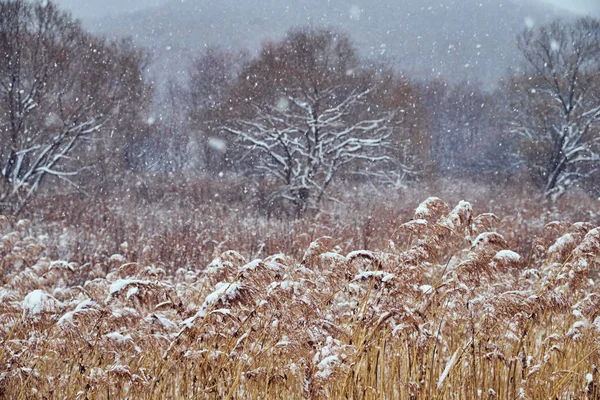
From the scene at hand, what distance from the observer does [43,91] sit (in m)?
13.7

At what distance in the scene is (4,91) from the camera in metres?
13.4

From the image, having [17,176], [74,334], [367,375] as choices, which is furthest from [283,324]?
[17,176]

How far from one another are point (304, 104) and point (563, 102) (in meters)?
11.0

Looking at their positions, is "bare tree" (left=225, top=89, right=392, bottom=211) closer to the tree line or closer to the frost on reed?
the tree line

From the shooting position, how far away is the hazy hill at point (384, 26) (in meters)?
48.6

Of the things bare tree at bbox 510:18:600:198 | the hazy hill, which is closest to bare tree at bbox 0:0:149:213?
bare tree at bbox 510:18:600:198

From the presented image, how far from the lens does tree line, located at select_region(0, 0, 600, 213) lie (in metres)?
13.6

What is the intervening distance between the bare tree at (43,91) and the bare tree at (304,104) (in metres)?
4.58

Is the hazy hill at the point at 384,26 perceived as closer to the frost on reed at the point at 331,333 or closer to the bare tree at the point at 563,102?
the bare tree at the point at 563,102

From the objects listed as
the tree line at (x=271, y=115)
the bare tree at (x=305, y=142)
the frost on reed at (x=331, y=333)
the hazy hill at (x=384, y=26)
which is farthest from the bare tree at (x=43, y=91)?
the hazy hill at (x=384, y=26)

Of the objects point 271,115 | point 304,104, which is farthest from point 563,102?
point 271,115

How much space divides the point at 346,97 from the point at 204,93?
10046 mm

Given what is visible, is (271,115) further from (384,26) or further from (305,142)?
(384,26)

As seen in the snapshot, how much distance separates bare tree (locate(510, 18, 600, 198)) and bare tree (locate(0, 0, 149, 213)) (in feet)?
55.2
